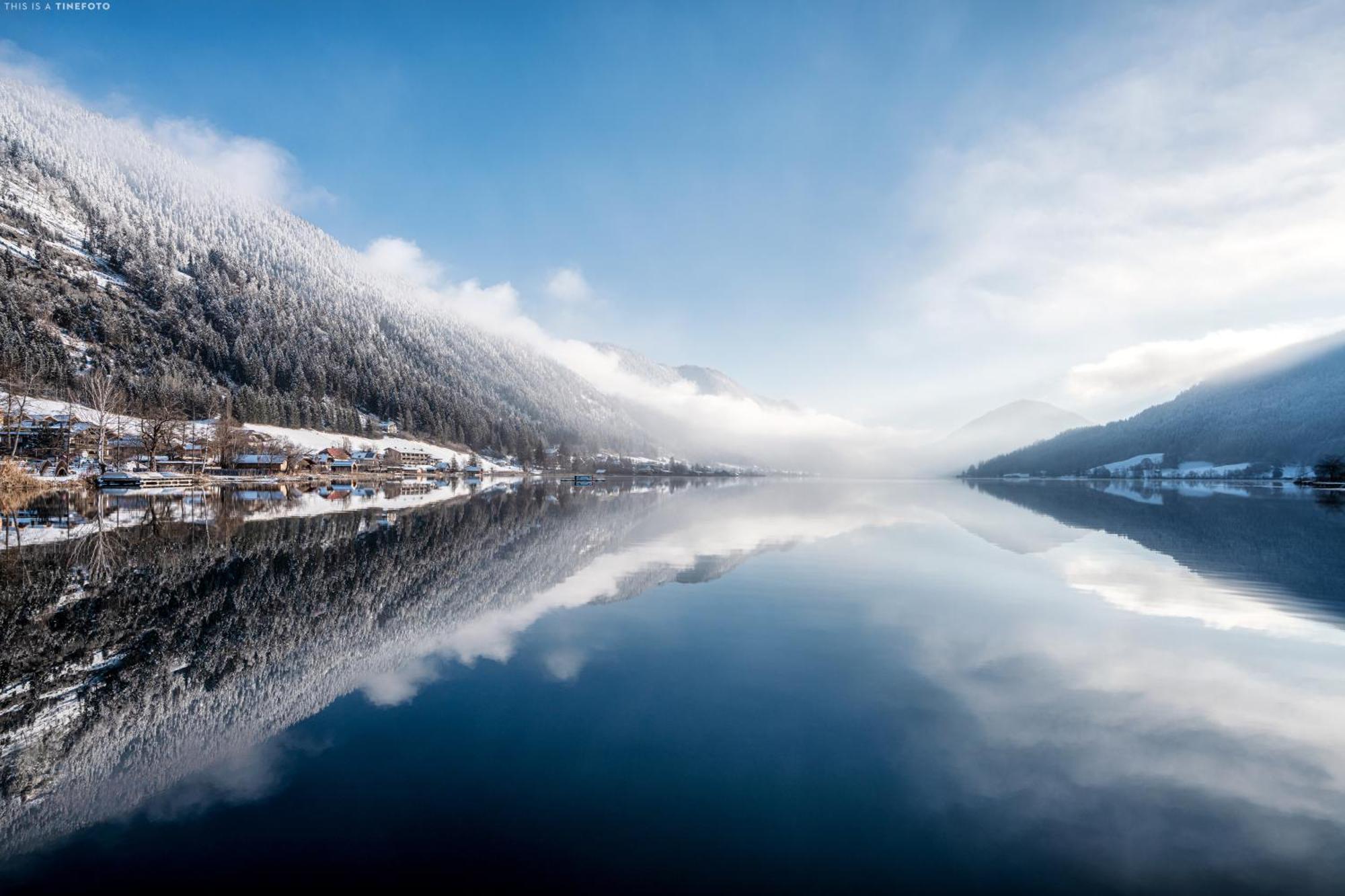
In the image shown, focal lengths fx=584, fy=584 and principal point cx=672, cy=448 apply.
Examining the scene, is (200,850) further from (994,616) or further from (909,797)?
(994,616)

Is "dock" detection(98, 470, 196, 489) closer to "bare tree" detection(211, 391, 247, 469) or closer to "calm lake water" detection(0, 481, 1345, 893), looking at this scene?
"bare tree" detection(211, 391, 247, 469)

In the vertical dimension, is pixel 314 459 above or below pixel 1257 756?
above

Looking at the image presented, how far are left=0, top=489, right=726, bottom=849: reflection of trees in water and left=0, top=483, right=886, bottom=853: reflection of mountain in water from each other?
0.04 meters

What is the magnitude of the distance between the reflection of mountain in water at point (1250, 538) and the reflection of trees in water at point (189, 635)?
23.3 m

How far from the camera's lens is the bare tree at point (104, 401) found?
78.8m

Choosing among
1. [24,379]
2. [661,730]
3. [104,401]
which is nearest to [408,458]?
[104,401]

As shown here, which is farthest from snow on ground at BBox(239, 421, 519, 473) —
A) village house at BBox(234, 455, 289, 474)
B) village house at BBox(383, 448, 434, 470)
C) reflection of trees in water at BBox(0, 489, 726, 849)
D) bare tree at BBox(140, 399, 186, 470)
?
reflection of trees in water at BBox(0, 489, 726, 849)

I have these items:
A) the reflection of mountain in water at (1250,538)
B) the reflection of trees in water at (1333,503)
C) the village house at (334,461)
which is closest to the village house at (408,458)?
the village house at (334,461)

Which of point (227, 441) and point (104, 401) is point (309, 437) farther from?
point (104, 401)

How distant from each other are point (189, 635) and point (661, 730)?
10.2 m

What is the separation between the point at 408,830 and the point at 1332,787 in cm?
1063

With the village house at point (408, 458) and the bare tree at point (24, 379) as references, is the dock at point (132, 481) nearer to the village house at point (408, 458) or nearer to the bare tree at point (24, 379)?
the bare tree at point (24, 379)

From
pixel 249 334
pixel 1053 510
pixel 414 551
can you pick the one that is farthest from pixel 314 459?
pixel 1053 510

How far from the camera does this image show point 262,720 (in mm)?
8516
